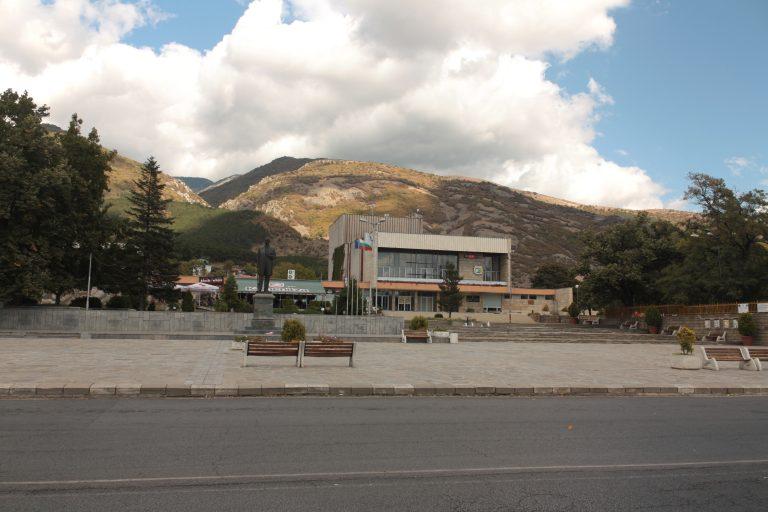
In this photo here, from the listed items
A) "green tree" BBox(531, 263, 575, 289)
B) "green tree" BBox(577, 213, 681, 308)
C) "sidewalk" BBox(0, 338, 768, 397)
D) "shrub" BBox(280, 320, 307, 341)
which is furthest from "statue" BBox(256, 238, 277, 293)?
"green tree" BBox(531, 263, 575, 289)

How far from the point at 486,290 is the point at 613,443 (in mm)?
68324

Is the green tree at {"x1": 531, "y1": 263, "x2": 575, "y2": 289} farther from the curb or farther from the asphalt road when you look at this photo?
the asphalt road

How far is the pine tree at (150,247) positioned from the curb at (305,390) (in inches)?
1221

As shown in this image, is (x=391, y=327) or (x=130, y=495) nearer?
(x=130, y=495)

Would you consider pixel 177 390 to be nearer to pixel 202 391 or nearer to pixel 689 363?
pixel 202 391

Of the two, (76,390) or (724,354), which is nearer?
(76,390)

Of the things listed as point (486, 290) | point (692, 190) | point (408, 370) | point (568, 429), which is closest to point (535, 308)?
point (486, 290)

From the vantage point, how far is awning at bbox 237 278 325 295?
6281 cm

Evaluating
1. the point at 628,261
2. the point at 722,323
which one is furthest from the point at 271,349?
the point at 628,261

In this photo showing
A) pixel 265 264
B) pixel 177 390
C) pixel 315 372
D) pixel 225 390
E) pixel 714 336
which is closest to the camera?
pixel 177 390

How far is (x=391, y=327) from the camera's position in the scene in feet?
103

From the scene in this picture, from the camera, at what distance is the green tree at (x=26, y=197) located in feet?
91.1

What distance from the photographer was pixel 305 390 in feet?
36.7

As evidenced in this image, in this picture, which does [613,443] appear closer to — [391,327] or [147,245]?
[391,327]
